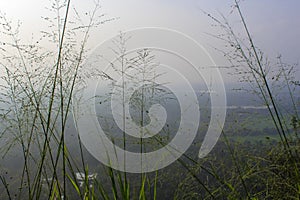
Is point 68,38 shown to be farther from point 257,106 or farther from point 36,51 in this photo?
→ point 257,106

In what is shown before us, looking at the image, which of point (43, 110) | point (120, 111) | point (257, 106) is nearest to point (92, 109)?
point (120, 111)

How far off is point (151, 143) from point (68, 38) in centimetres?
70

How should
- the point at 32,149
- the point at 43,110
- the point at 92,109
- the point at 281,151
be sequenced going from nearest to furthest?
the point at 281,151, the point at 43,110, the point at 32,149, the point at 92,109

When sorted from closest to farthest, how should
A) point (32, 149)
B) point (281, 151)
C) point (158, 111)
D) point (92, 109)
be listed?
point (281, 151) < point (32, 149) < point (92, 109) < point (158, 111)

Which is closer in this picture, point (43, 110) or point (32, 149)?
point (43, 110)

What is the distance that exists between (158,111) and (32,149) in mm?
741

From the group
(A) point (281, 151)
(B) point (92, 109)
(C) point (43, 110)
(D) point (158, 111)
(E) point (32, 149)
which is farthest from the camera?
(D) point (158, 111)

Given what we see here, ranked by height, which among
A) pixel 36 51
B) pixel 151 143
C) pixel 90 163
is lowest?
pixel 90 163

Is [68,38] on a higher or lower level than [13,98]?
higher

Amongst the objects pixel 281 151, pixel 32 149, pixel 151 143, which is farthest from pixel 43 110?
pixel 281 151

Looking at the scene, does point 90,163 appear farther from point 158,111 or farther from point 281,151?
point 281,151

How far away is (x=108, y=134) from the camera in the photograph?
1.96 metres

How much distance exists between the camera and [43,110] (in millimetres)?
1646

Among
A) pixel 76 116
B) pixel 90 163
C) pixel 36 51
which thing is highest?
pixel 36 51
